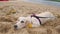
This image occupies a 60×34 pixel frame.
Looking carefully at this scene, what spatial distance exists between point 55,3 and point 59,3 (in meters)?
0.06

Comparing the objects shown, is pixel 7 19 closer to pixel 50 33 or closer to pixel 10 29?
pixel 10 29

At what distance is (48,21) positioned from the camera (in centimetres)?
119

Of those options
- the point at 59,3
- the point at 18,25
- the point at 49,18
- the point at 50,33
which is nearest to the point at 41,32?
the point at 50,33

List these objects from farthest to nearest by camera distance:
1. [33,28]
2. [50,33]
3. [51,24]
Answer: [51,24], [33,28], [50,33]

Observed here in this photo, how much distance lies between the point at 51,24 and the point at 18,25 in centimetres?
31

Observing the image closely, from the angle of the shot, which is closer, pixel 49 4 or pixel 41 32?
pixel 41 32

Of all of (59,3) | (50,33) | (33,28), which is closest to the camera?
(50,33)

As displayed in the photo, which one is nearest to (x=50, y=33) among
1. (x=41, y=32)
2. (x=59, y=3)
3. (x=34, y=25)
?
(x=41, y=32)

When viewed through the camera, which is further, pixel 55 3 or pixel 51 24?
pixel 55 3

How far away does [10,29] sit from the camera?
985 mm

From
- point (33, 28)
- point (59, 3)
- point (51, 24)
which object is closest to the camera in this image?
point (33, 28)

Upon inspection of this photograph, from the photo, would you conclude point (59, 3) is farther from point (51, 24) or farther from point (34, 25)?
point (34, 25)

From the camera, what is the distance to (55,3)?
1.85m

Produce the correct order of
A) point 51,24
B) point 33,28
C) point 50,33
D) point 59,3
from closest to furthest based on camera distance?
point 50,33
point 33,28
point 51,24
point 59,3
